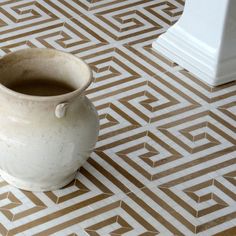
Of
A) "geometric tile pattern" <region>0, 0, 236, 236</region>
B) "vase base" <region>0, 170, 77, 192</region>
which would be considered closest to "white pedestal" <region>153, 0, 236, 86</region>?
"geometric tile pattern" <region>0, 0, 236, 236</region>

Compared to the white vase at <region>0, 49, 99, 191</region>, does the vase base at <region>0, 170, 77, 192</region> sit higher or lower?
lower

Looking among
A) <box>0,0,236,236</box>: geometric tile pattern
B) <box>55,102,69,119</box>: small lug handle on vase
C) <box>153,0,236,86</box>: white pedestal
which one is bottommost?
<box>0,0,236,236</box>: geometric tile pattern

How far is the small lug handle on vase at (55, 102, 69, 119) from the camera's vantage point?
3832mm

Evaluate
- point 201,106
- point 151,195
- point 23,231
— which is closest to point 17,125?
point 23,231

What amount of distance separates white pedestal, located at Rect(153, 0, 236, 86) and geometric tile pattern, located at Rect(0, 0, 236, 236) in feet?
0.25

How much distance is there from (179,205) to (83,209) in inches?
19.9

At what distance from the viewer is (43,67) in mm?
4145

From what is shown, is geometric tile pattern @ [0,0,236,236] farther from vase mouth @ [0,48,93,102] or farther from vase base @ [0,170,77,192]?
vase mouth @ [0,48,93,102]

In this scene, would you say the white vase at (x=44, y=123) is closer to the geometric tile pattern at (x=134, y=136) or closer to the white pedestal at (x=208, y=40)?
the geometric tile pattern at (x=134, y=136)

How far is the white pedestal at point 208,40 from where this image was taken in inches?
199

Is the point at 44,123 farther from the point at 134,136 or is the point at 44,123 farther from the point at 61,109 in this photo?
the point at 134,136

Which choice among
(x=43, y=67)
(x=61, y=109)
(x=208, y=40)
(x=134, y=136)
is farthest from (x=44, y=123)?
(x=208, y=40)

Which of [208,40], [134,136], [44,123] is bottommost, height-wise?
[134,136]

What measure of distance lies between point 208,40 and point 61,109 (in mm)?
1652
